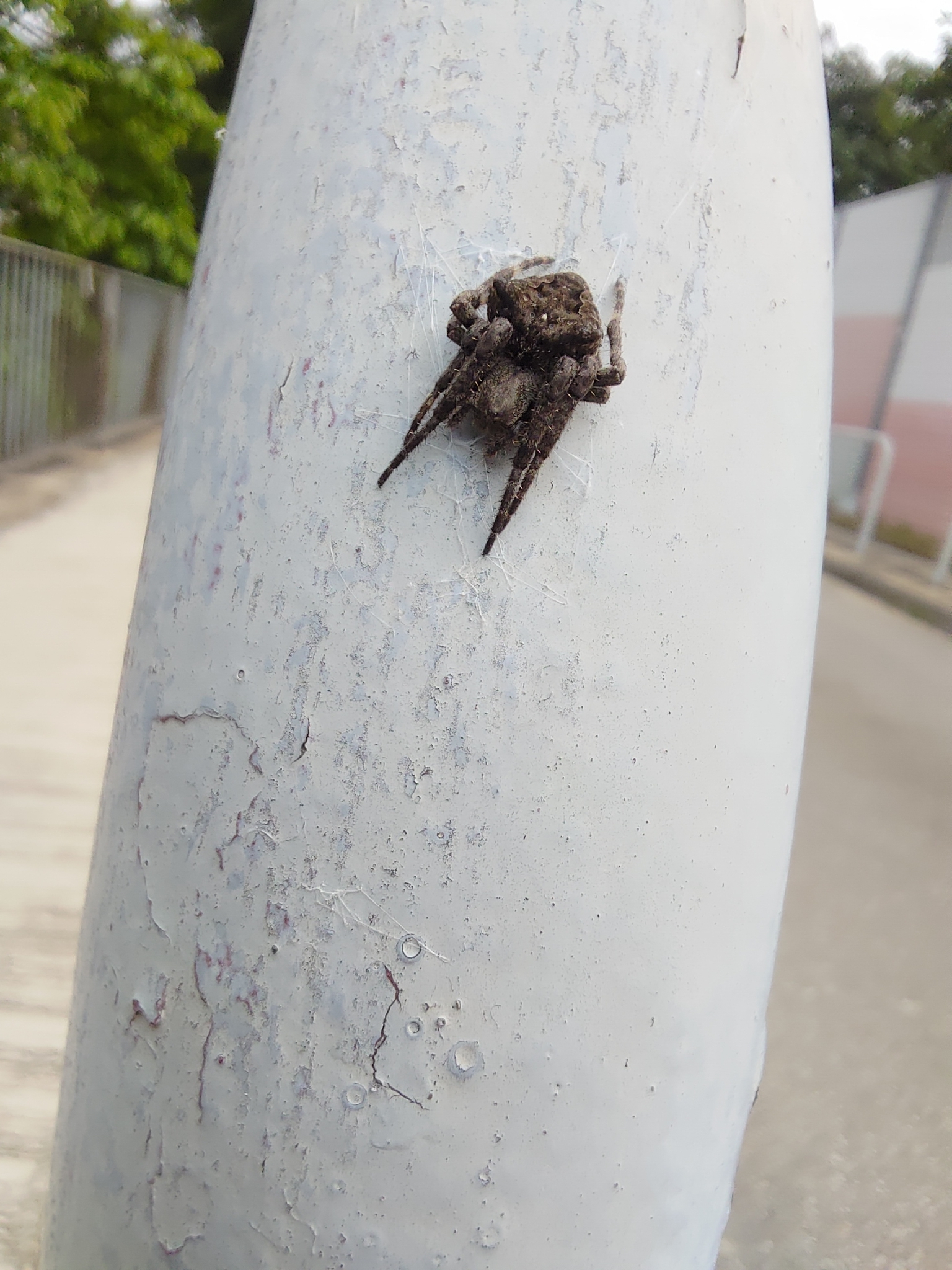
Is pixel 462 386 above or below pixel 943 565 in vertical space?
above

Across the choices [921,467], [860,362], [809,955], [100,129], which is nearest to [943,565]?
[921,467]

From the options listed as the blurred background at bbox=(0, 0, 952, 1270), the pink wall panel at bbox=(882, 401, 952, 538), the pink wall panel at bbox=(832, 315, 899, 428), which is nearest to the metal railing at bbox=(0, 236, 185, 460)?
the blurred background at bbox=(0, 0, 952, 1270)

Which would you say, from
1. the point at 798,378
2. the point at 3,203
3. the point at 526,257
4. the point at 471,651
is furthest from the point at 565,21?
the point at 3,203

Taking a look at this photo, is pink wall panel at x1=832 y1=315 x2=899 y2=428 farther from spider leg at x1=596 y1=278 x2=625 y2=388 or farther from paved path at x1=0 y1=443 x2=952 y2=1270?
spider leg at x1=596 y1=278 x2=625 y2=388

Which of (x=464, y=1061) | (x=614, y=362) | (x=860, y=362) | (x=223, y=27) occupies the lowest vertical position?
(x=464, y=1061)

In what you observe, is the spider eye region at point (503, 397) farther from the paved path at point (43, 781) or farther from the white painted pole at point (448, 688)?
the paved path at point (43, 781)

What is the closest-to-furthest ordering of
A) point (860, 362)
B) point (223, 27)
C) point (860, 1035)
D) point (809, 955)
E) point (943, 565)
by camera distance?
point (860, 1035) → point (809, 955) → point (943, 565) → point (860, 362) → point (223, 27)

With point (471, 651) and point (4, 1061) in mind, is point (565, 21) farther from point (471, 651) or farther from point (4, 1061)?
point (4, 1061)

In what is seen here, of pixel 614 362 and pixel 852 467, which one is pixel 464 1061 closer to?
pixel 614 362
